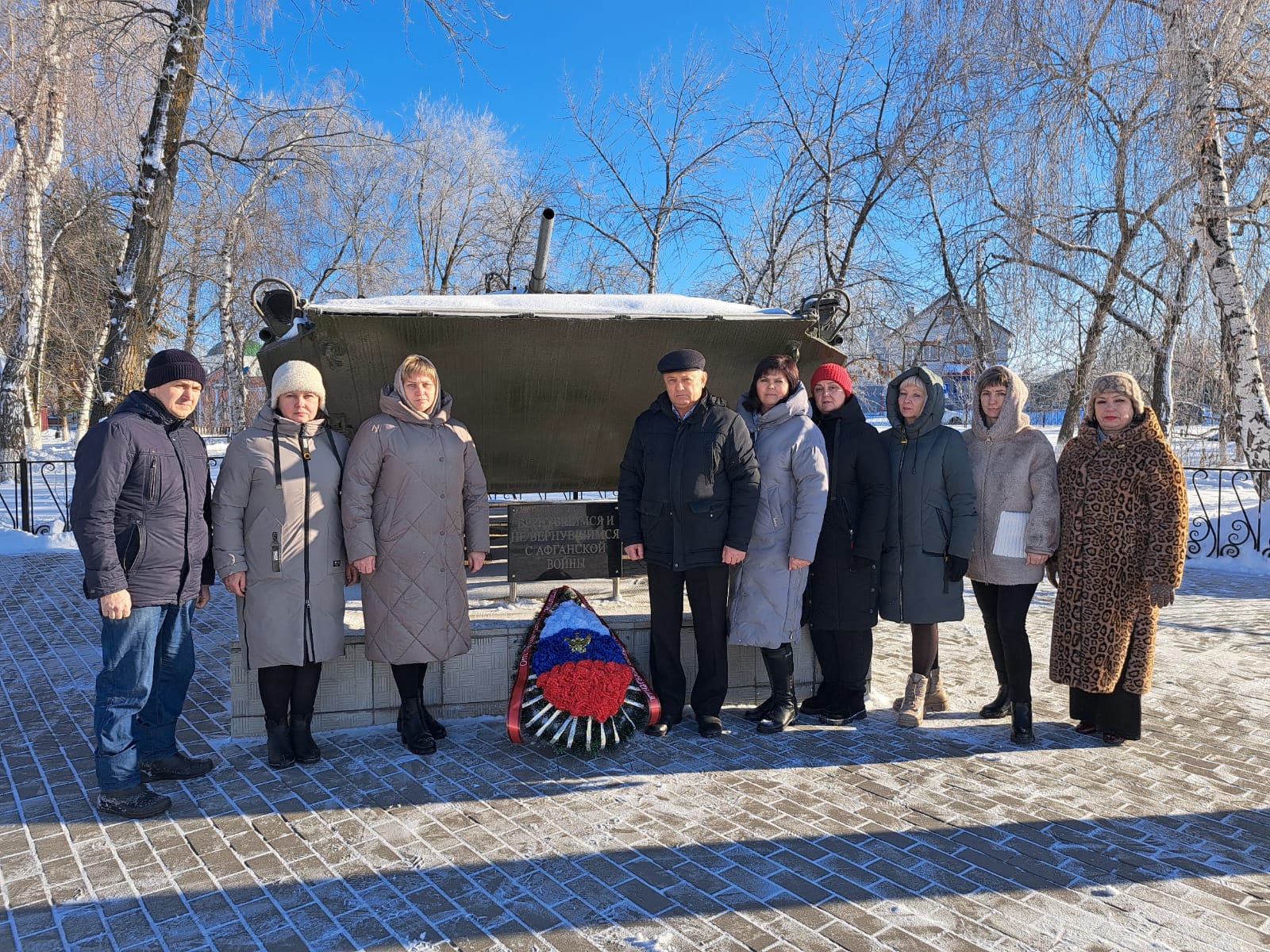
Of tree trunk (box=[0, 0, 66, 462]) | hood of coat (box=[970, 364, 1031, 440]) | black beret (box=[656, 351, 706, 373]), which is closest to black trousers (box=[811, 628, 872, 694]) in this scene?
hood of coat (box=[970, 364, 1031, 440])

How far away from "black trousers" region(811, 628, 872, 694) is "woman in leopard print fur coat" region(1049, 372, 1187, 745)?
35.8 inches

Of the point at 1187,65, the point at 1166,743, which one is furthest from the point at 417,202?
the point at 1166,743

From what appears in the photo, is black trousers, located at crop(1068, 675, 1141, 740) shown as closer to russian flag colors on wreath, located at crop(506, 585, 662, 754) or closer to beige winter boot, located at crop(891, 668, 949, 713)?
beige winter boot, located at crop(891, 668, 949, 713)

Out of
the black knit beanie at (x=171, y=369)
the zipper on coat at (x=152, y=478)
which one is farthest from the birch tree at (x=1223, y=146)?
the zipper on coat at (x=152, y=478)

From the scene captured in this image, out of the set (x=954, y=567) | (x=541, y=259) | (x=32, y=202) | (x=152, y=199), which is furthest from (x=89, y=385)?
(x=954, y=567)

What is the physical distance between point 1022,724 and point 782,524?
1533 millimetres

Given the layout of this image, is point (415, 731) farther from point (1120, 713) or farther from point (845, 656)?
point (1120, 713)

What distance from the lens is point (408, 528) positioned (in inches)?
142

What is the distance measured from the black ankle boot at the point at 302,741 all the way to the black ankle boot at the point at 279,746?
0.03 metres

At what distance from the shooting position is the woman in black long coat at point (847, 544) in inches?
154

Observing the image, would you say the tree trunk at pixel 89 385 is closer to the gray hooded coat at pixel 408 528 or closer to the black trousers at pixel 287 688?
the black trousers at pixel 287 688

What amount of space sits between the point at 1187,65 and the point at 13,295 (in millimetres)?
19874

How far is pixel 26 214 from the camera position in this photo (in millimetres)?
12211

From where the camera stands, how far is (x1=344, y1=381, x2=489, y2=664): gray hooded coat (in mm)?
3557
